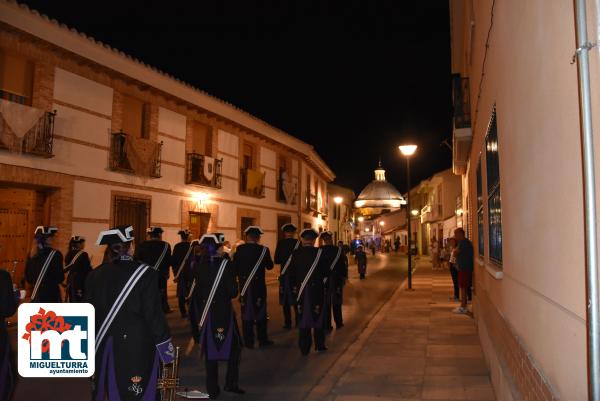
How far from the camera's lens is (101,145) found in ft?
45.2

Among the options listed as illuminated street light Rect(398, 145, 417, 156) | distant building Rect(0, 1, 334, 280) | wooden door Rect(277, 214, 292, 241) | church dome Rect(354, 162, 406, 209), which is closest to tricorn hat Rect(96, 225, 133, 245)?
distant building Rect(0, 1, 334, 280)

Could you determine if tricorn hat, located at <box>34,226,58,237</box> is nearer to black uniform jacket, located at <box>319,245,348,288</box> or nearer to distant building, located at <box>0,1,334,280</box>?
distant building, located at <box>0,1,334,280</box>

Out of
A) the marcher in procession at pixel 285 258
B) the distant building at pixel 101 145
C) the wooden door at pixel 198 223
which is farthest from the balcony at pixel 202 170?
the marcher in procession at pixel 285 258

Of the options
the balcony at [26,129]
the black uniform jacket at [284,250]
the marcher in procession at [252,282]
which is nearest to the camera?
the marcher in procession at [252,282]

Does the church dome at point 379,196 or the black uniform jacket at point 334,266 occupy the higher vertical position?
the church dome at point 379,196

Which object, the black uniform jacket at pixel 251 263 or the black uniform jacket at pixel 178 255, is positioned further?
the black uniform jacket at pixel 178 255

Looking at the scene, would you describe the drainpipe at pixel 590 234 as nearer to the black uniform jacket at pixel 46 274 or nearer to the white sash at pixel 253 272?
the white sash at pixel 253 272

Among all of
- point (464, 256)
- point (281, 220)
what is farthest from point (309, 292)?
point (281, 220)

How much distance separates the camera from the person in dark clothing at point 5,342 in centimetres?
422

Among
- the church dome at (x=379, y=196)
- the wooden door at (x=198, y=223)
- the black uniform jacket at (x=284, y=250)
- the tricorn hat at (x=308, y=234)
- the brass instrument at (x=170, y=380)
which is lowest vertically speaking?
the brass instrument at (x=170, y=380)

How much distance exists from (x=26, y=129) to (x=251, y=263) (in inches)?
255

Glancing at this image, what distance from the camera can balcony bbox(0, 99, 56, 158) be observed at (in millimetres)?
10875

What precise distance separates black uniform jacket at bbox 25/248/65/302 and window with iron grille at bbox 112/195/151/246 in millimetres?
5977

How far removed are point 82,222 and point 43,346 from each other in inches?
369
